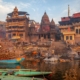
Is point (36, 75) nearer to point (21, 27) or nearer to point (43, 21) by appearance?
point (21, 27)

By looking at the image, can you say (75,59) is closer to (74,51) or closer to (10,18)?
(74,51)

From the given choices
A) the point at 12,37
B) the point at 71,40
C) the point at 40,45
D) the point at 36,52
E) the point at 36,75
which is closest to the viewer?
the point at 36,75

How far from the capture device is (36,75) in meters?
17.3

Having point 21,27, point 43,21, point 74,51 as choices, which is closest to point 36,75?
point 74,51

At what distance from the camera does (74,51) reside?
142 ft

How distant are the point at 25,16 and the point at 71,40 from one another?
1853 centimetres

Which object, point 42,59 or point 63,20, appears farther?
point 63,20

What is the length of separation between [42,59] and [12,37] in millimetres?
18115

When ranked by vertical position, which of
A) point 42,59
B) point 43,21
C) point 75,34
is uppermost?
point 43,21

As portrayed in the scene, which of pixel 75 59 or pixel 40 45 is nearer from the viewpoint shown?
pixel 75 59

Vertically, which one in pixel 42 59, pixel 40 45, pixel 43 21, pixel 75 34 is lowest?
pixel 42 59

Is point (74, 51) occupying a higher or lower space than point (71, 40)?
lower

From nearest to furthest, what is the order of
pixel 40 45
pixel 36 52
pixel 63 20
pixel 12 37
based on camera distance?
1. pixel 36 52
2. pixel 40 45
3. pixel 12 37
4. pixel 63 20

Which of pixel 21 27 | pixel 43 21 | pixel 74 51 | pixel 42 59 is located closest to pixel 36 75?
pixel 42 59
